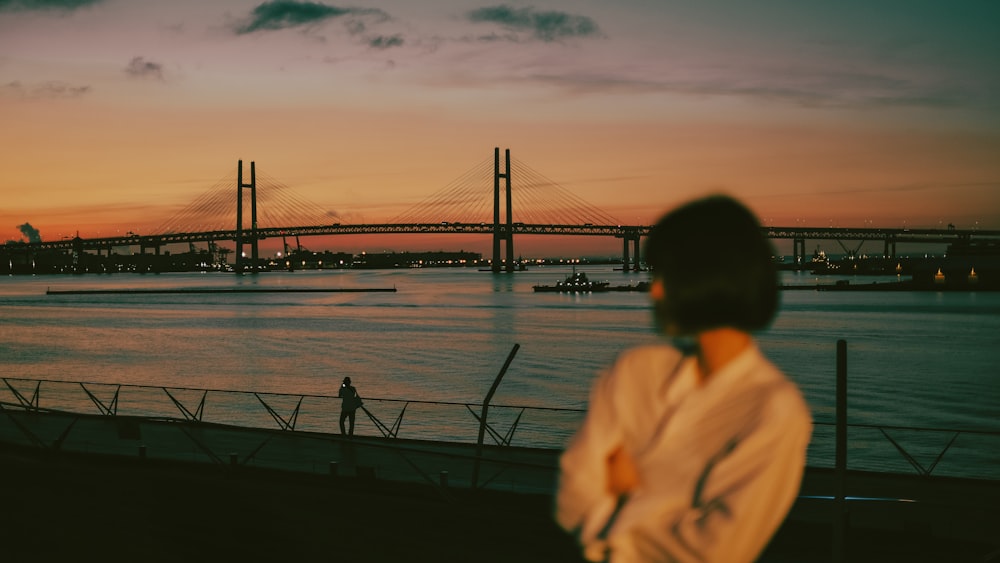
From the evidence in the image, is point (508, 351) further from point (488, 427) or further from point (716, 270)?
point (716, 270)

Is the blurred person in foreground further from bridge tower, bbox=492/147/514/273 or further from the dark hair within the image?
bridge tower, bbox=492/147/514/273

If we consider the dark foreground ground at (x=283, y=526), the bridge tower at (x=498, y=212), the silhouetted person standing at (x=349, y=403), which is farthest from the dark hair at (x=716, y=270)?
the bridge tower at (x=498, y=212)

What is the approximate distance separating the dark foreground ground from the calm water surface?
5164 mm

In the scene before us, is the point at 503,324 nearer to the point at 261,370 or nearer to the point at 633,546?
the point at 261,370

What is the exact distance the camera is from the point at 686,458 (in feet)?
4.55

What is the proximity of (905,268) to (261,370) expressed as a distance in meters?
166

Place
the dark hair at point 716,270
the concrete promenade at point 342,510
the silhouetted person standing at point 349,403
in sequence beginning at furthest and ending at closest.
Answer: the silhouetted person standing at point 349,403 < the concrete promenade at point 342,510 < the dark hair at point 716,270

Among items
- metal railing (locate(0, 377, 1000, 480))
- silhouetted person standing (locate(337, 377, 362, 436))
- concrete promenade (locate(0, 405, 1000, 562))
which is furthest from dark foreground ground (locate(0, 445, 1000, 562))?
silhouetted person standing (locate(337, 377, 362, 436))

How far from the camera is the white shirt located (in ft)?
4.33

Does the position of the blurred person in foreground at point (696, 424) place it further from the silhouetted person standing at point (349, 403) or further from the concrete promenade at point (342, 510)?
the silhouetted person standing at point (349, 403)

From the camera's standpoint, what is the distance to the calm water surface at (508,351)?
26.8 metres

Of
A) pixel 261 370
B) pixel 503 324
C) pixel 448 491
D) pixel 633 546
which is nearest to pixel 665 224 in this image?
pixel 633 546

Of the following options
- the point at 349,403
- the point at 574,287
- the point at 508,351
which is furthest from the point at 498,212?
the point at 349,403

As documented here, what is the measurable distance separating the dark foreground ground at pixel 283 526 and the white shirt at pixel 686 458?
5780mm
